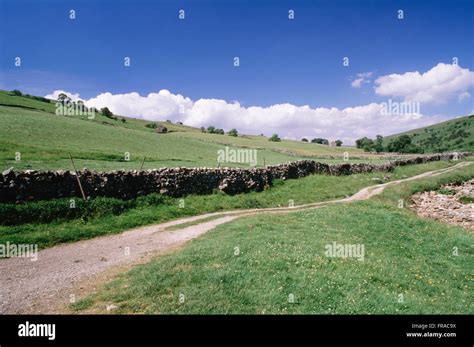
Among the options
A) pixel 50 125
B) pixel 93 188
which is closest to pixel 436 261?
pixel 93 188

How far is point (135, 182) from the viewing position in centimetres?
2245

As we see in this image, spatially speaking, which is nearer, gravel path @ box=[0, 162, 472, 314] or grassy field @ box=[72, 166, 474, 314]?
grassy field @ box=[72, 166, 474, 314]

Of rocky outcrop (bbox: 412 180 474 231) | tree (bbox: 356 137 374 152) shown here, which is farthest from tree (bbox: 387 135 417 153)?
rocky outcrop (bbox: 412 180 474 231)

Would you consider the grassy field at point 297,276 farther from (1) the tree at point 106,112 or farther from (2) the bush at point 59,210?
(1) the tree at point 106,112

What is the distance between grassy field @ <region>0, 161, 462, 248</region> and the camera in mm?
16109

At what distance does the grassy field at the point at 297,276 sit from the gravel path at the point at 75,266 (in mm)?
997

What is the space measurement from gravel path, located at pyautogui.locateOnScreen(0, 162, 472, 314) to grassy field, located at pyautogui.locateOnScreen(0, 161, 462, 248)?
39.8 inches

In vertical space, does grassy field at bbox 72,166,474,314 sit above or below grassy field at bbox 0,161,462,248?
below

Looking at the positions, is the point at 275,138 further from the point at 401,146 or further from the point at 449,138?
the point at 449,138

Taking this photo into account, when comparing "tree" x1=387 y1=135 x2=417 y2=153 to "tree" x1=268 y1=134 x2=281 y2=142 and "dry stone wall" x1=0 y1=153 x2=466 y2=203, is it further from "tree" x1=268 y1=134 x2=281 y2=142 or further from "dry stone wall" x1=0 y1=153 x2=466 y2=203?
"dry stone wall" x1=0 y1=153 x2=466 y2=203

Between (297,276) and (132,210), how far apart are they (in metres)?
14.0

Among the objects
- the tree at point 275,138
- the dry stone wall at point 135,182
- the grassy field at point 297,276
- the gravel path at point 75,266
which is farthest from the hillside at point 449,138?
the gravel path at point 75,266

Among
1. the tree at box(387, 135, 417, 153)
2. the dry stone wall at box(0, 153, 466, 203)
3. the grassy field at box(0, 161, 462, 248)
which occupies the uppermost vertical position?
the tree at box(387, 135, 417, 153)

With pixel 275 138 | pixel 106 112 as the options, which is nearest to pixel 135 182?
pixel 106 112
